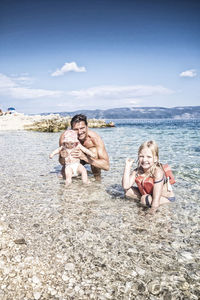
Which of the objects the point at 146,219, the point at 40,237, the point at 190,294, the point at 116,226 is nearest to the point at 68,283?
the point at 40,237

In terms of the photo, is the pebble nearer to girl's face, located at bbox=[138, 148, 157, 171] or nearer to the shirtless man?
girl's face, located at bbox=[138, 148, 157, 171]

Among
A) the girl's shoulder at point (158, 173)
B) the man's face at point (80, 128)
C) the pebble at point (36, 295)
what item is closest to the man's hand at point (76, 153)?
the man's face at point (80, 128)

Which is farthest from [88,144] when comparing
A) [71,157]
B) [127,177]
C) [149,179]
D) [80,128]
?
[149,179]

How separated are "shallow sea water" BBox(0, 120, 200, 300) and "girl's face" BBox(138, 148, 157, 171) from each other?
992 mm

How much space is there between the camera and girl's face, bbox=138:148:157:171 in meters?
4.89

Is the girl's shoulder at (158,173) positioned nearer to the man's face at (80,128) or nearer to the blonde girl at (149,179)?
the blonde girl at (149,179)

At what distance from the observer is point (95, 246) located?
345cm

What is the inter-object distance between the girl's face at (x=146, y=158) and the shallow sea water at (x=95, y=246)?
99 centimetres

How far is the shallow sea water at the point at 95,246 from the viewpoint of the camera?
2590 mm

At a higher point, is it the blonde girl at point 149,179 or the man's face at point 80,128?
the man's face at point 80,128

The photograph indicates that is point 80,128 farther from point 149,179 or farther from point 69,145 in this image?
point 149,179

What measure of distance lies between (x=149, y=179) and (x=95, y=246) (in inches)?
87.1

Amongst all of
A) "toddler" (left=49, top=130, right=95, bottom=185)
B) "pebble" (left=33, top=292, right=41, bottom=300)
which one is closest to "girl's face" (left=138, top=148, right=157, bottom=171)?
"toddler" (left=49, top=130, right=95, bottom=185)

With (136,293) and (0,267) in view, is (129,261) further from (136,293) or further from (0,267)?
(0,267)
